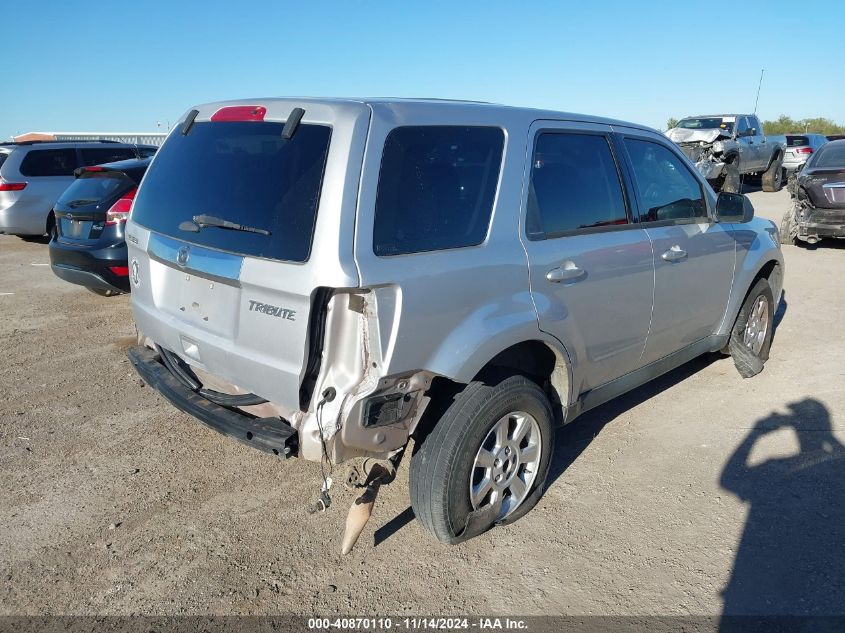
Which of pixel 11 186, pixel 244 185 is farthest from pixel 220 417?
pixel 11 186

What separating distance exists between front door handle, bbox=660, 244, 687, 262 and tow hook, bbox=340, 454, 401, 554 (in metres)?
2.09

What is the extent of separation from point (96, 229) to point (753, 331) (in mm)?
5930

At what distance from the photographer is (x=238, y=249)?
108 inches

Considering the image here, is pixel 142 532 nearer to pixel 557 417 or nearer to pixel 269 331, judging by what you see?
pixel 269 331

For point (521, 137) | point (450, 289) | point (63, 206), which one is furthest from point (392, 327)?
point (63, 206)

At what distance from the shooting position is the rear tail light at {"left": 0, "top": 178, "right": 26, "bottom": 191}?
10.4 meters

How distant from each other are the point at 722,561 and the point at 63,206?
6446 millimetres

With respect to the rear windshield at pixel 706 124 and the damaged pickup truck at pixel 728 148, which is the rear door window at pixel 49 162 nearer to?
the damaged pickup truck at pixel 728 148

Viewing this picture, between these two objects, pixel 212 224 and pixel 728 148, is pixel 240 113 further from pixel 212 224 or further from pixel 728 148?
pixel 728 148

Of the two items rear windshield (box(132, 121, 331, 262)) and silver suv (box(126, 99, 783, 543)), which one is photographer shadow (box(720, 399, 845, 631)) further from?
rear windshield (box(132, 121, 331, 262))

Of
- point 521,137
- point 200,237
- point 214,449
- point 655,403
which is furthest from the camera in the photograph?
point 655,403

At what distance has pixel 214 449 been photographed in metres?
4.04

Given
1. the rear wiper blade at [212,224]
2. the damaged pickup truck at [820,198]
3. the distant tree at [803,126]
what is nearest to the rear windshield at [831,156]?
the damaged pickup truck at [820,198]

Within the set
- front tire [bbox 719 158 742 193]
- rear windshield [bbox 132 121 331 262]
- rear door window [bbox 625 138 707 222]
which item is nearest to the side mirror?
rear door window [bbox 625 138 707 222]
